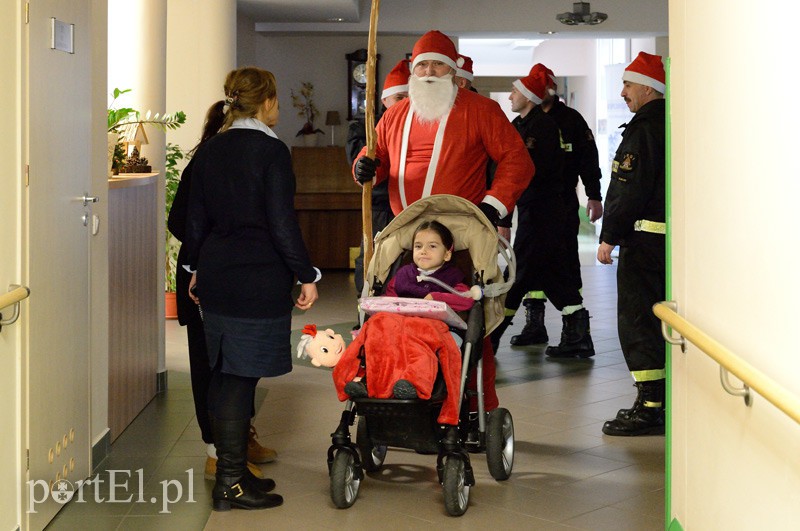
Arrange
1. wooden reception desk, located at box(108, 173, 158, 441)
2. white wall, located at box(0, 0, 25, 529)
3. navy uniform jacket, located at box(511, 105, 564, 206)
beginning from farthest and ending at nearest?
1. navy uniform jacket, located at box(511, 105, 564, 206)
2. wooden reception desk, located at box(108, 173, 158, 441)
3. white wall, located at box(0, 0, 25, 529)

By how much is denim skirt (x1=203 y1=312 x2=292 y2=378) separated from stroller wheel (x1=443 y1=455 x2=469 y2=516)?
2.28ft

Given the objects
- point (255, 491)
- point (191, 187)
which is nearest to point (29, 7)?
point (191, 187)

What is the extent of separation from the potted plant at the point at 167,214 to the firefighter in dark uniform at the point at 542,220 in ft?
8.20

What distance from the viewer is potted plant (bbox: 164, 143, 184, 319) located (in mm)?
8031

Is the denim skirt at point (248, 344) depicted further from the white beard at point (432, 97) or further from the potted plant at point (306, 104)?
the potted plant at point (306, 104)

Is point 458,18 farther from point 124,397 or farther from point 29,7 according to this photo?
point 29,7

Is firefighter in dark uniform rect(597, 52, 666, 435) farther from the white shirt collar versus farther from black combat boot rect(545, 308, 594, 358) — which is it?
black combat boot rect(545, 308, 594, 358)

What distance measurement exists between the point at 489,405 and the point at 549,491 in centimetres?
54

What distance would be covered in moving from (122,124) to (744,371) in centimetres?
402

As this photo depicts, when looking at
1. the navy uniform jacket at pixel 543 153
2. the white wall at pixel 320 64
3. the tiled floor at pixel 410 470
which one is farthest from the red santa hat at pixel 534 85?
the white wall at pixel 320 64

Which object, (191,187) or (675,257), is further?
(191,187)

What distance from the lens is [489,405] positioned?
4.69m

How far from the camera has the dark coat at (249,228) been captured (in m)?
3.81

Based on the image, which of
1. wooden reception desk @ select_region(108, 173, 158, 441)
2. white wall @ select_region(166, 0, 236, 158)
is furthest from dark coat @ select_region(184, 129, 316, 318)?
white wall @ select_region(166, 0, 236, 158)
